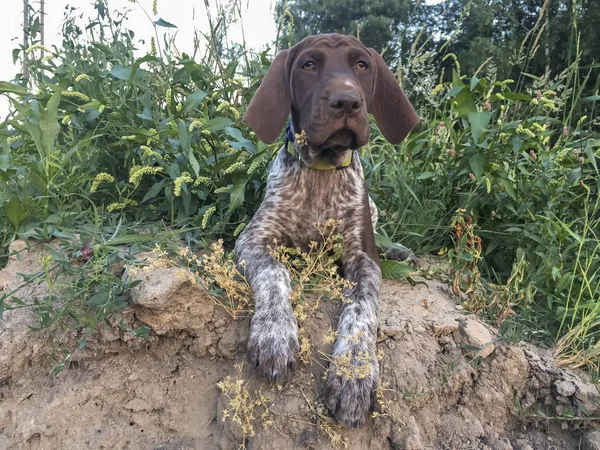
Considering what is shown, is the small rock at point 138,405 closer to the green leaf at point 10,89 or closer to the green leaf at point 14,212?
the green leaf at point 14,212

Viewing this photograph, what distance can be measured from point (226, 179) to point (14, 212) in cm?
122

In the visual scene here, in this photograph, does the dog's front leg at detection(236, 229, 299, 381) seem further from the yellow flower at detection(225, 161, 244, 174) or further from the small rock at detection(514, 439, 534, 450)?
the small rock at detection(514, 439, 534, 450)

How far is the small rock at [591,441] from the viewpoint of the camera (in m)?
1.96

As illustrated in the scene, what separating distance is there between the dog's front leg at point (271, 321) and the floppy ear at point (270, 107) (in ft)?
2.21

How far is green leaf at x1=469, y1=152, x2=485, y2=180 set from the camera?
312 centimetres

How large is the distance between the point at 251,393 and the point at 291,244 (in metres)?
1.15

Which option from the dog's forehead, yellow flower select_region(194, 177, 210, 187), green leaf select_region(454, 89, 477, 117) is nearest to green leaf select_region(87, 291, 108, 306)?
yellow flower select_region(194, 177, 210, 187)

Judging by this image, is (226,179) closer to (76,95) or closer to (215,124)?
(215,124)

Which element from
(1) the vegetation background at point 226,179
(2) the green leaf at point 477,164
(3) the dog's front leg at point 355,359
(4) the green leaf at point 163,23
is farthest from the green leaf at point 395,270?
(4) the green leaf at point 163,23

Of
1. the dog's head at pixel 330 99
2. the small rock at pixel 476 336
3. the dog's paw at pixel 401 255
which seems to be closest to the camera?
the small rock at pixel 476 336

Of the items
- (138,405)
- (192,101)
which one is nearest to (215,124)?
(192,101)

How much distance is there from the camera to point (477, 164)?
3.16 m

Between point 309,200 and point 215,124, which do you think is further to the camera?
point 215,124

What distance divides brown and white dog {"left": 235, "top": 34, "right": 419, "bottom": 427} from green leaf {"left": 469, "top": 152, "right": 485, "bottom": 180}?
63 centimetres
